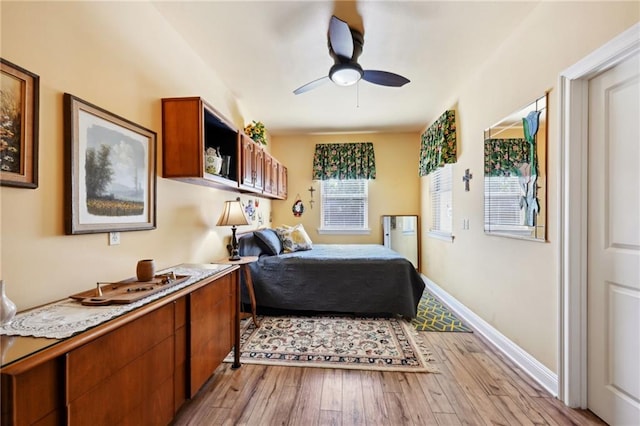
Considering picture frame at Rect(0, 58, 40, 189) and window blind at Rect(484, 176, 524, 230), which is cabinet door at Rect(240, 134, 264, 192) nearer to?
picture frame at Rect(0, 58, 40, 189)

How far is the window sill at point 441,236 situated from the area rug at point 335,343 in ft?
4.39

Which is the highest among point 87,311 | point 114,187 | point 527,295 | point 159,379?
point 114,187

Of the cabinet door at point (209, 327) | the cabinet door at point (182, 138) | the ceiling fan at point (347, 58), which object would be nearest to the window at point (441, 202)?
the ceiling fan at point (347, 58)

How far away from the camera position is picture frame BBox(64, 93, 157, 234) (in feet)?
4.52

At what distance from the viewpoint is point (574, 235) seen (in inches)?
67.3

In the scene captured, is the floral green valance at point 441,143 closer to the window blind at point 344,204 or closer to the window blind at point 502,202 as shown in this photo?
the window blind at point 502,202

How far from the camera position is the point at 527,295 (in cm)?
213

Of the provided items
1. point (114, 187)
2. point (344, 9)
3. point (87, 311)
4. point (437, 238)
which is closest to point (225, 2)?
point (344, 9)

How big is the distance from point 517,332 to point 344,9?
9.28 feet

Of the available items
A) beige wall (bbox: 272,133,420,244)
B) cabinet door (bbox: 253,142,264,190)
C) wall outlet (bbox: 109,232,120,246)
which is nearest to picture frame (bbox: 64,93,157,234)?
wall outlet (bbox: 109,232,120,246)

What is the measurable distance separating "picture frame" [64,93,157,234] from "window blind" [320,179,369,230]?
3.50 meters

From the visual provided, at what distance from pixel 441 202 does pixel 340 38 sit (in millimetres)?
2949

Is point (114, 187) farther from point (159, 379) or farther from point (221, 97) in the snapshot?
point (221, 97)

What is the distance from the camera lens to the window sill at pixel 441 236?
145 inches
